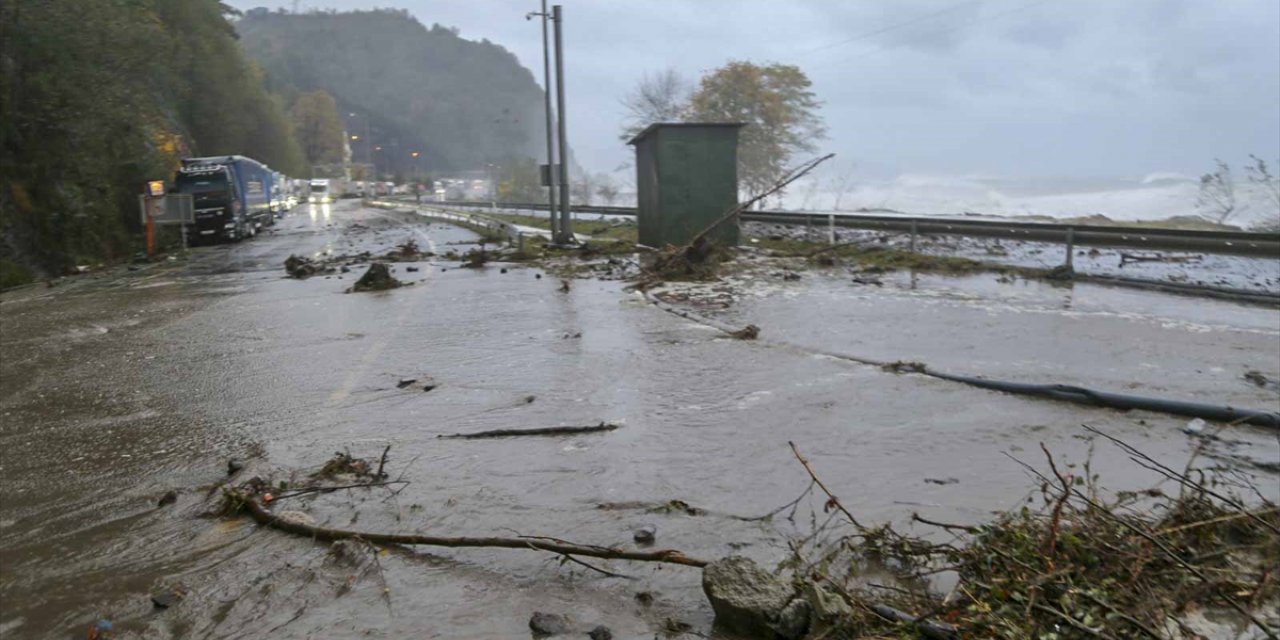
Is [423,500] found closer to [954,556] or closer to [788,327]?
[954,556]

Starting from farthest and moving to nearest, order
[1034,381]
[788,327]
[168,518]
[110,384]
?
1. [788,327]
2. [110,384]
3. [1034,381]
4. [168,518]

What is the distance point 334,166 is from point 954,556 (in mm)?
167382

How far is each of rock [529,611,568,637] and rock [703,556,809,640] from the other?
0.64m

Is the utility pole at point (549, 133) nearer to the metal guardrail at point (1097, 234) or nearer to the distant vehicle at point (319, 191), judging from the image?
the metal guardrail at point (1097, 234)

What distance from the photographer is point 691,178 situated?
19.8 metres

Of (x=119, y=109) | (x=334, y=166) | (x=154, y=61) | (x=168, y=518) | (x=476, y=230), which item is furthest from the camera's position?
(x=334, y=166)

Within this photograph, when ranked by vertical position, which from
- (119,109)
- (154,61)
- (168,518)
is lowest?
(168,518)

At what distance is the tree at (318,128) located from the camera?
152 metres

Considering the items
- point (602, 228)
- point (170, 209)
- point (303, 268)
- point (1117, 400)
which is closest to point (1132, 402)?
point (1117, 400)

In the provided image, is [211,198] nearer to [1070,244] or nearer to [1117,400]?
[1070,244]

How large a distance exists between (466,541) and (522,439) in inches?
81.6

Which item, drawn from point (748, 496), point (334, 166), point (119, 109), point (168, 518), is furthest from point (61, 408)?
point (334, 166)

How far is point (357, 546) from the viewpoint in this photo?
15.3 ft

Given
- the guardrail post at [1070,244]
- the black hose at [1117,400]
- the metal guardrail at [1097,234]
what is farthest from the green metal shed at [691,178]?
the black hose at [1117,400]
